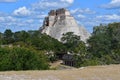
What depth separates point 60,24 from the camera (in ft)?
639

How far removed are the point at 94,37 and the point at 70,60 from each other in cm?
1081

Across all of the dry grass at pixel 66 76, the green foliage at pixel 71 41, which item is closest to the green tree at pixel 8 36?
the green foliage at pixel 71 41

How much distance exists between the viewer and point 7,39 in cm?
13112

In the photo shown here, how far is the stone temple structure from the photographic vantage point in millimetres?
189863

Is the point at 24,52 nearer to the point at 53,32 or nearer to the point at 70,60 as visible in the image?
the point at 70,60

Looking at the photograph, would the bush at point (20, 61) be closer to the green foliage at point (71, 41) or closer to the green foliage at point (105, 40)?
the green foliage at point (105, 40)

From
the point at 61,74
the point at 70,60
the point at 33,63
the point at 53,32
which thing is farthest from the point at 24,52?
the point at 53,32

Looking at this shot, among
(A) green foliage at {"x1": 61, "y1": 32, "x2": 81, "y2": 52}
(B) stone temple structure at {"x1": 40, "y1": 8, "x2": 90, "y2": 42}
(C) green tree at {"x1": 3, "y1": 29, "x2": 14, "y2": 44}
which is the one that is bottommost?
(A) green foliage at {"x1": 61, "y1": 32, "x2": 81, "y2": 52}

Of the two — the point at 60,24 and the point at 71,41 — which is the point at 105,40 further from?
the point at 60,24

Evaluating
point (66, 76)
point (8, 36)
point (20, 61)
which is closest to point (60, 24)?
point (8, 36)

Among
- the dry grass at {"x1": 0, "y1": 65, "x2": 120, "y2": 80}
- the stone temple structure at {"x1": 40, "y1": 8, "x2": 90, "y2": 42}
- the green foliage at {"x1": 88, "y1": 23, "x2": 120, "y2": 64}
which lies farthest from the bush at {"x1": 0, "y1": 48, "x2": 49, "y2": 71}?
the stone temple structure at {"x1": 40, "y1": 8, "x2": 90, "y2": 42}

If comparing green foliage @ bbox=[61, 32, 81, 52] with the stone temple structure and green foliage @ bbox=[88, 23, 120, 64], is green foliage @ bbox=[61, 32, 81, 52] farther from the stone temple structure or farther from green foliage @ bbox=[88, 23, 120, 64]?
the stone temple structure

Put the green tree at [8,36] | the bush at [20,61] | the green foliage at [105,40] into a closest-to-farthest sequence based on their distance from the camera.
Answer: the bush at [20,61] → the green foliage at [105,40] → the green tree at [8,36]

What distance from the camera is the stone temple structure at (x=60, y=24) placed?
189863 mm
